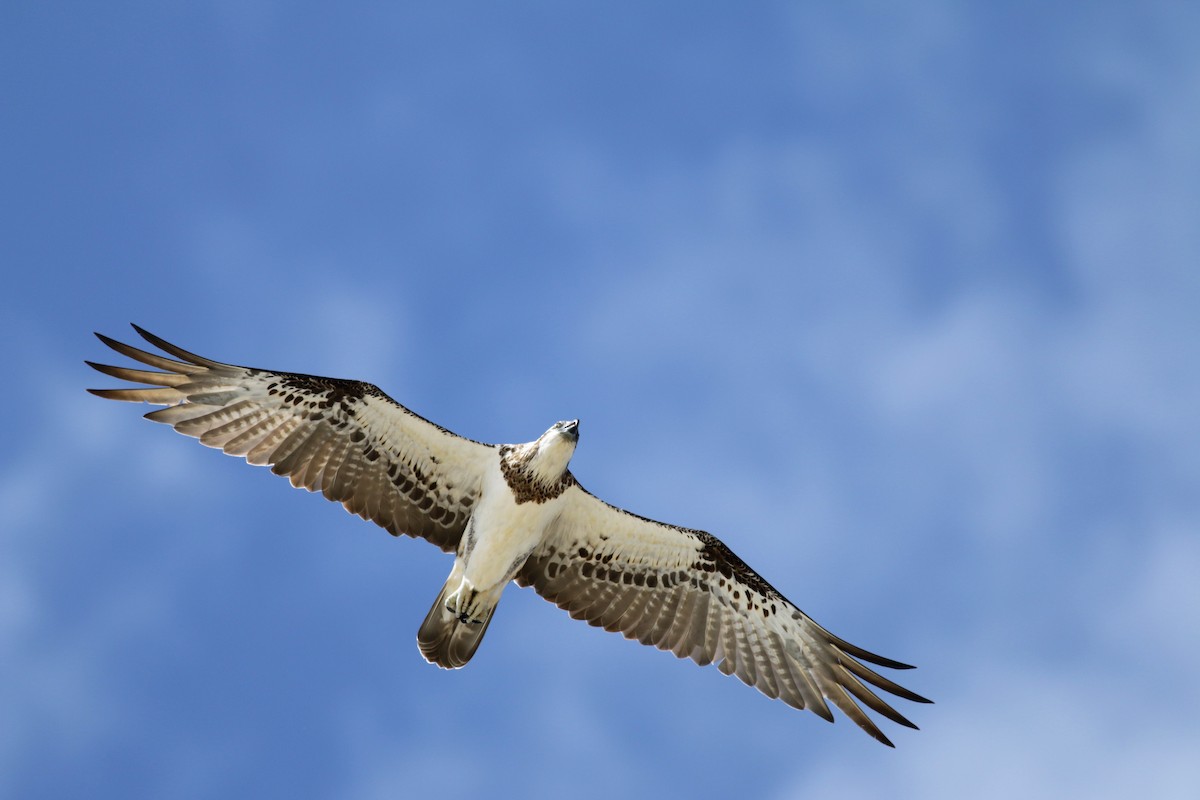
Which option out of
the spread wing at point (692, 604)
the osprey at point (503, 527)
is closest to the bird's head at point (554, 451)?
the osprey at point (503, 527)

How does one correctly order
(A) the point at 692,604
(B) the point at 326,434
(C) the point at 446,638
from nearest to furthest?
(C) the point at 446,638 < (B) the point at 326,434 < (A) the point at 692,604

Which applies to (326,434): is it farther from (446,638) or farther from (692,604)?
(692,604)

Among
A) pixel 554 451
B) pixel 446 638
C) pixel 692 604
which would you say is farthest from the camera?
pixel 692 604

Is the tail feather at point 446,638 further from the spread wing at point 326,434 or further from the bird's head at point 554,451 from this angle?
the bird's head at point 554,451

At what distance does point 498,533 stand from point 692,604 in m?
2.65

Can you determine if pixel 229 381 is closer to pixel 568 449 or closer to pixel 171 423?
pixel 171 423

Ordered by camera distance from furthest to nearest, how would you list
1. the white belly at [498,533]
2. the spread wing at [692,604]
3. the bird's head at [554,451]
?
the spread wing at [692,604] → the white belly at [498,533] → the bird's head at [554,451]

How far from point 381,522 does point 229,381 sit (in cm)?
232

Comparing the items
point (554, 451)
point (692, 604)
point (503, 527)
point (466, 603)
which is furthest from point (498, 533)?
point (692, 604)

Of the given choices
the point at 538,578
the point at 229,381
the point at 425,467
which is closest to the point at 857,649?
the point at 538,578

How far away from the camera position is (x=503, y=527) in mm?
14578

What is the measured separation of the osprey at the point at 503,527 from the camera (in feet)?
47.7

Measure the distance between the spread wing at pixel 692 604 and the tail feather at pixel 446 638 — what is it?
110 cm

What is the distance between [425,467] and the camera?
15.0m
